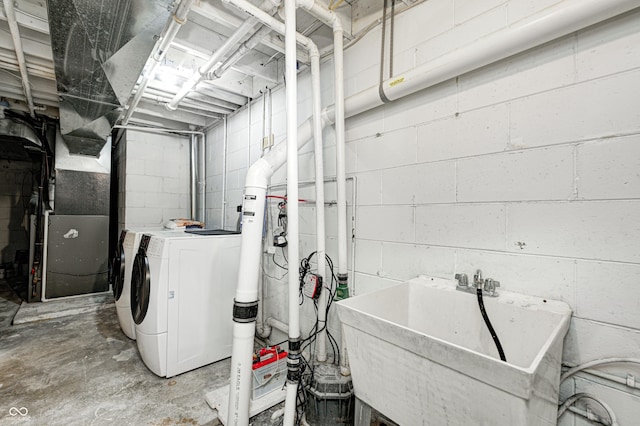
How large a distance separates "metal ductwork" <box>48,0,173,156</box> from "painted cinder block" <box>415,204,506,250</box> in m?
1.65

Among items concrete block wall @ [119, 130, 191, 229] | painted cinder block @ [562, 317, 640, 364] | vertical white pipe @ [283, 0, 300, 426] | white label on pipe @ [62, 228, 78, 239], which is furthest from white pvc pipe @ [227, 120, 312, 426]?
white label on pipe @ [62, 228, 78, 239]

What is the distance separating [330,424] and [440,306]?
839 millimetres

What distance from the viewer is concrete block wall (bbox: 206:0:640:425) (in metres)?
0.98

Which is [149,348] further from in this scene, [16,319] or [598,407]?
[598,407]

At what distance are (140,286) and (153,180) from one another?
232 cm

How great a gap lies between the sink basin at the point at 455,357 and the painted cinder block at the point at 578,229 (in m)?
0.22

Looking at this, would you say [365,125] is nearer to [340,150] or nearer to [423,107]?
[340,150]

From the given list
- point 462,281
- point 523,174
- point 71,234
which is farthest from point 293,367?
point 71,234

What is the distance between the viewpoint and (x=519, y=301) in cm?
113

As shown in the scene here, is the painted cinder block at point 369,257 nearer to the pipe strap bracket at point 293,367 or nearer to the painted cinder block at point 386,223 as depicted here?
the painted cinder block at point 386,223

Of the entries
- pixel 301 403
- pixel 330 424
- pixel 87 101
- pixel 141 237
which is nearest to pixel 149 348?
pixel 141 237

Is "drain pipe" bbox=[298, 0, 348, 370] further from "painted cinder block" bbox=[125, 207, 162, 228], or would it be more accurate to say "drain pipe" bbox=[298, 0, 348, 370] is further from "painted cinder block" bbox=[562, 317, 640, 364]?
"painted cinder block" bbox=[125, 207, 162, 228]

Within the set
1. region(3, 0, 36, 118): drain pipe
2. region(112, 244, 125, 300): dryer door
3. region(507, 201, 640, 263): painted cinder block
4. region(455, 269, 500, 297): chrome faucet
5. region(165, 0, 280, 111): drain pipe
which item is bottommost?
region(112, 244, 125, 300): dryer door

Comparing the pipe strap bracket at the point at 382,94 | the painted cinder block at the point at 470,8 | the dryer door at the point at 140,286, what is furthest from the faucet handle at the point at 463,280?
the dryer door at the point at 140,286
